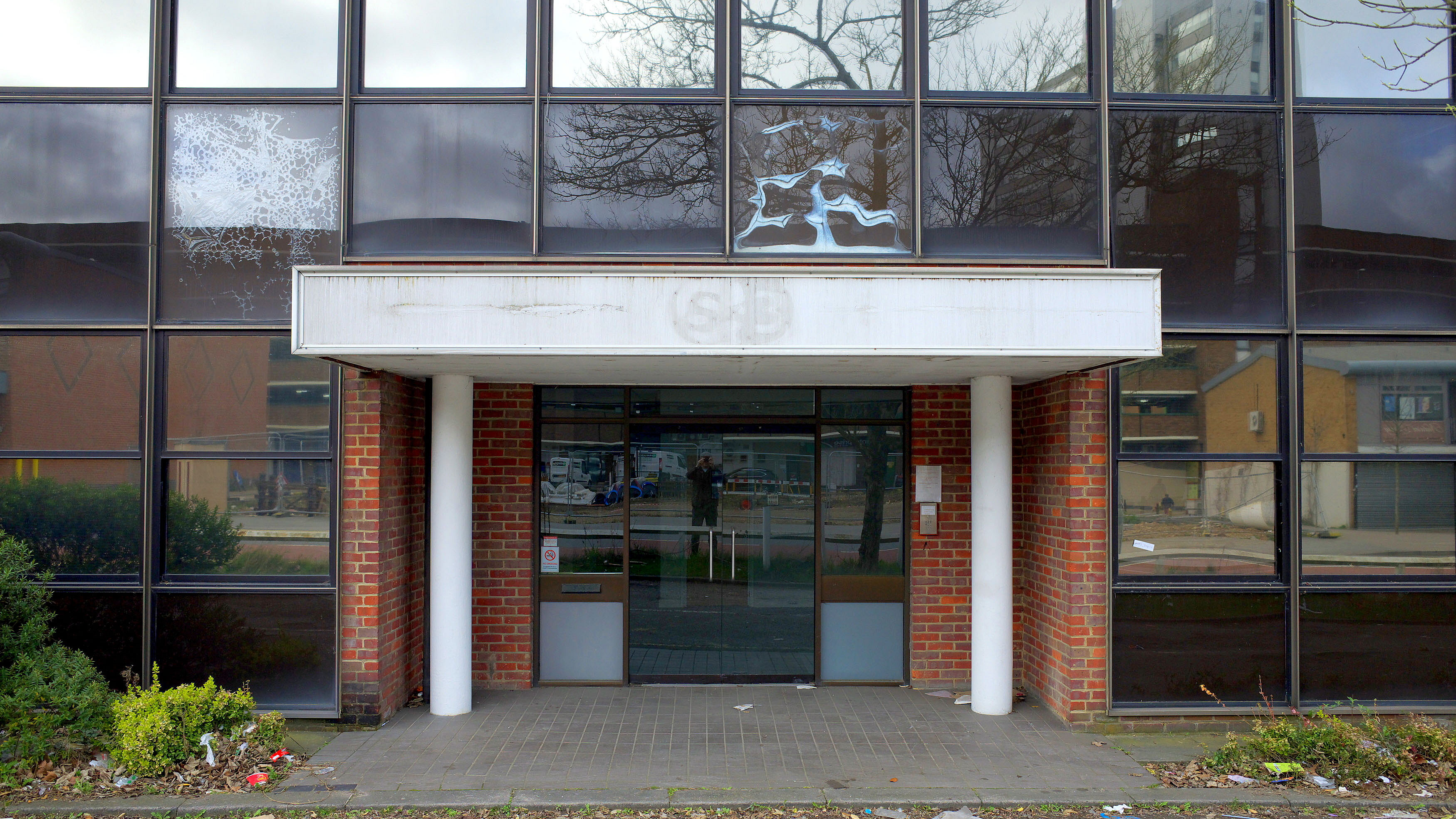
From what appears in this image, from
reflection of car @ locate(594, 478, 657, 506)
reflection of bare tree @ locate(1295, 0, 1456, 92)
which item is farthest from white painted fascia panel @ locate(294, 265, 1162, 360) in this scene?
reflection of bare tree @ locate(1295, 0, 1456, 92)

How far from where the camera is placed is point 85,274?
6188 millimetres

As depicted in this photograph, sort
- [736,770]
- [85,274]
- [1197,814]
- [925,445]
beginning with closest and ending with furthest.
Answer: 1. [1197,814]
2. [736,770]
3. [85,274]
4. [925,445]

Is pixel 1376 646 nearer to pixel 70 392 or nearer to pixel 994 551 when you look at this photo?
pixel 994 551

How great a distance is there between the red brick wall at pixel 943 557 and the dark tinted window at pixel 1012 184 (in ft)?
4.76

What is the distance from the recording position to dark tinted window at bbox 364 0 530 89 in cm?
633

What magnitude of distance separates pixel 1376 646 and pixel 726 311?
553 centimetres

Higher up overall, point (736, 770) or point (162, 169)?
point (162, 169)

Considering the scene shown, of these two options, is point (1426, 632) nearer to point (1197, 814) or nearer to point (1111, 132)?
point (1197, 814)

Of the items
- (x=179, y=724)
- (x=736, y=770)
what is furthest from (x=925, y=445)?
(x=179, y=724)

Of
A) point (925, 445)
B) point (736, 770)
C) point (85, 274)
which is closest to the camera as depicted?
point (736, 770)

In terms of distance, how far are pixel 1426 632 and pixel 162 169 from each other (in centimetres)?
1010

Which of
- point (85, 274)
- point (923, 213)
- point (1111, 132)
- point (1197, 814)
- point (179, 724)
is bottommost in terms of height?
point (1197, 814)

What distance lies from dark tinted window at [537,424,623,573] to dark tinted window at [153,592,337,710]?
187cm

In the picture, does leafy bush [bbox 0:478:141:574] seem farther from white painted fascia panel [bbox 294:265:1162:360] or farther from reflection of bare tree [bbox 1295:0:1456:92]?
reflection of bare tree [bbox 1295:0:1456:92]
